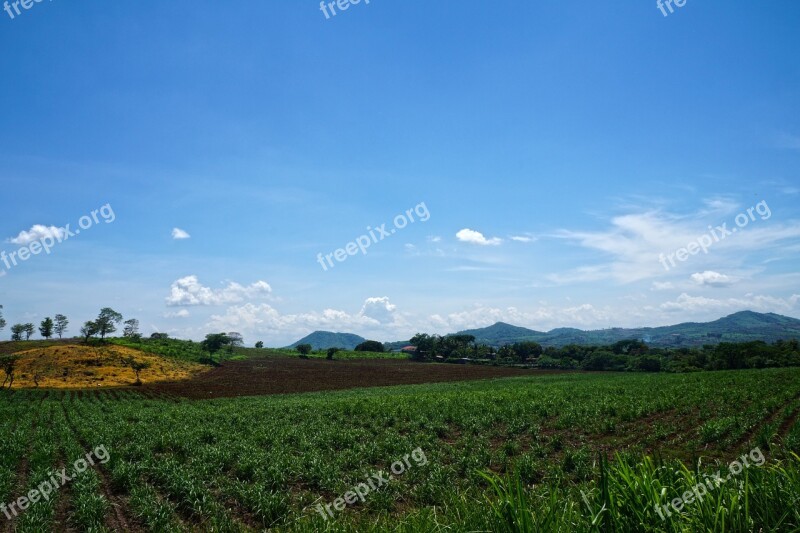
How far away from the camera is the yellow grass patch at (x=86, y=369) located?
200 feet

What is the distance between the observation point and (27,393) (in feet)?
154

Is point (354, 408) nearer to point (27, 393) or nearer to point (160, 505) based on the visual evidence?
point (160, 505)

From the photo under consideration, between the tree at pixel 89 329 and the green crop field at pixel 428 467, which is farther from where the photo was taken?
the tree at pixel 89 329

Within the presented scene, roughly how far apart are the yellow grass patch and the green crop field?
44.2m

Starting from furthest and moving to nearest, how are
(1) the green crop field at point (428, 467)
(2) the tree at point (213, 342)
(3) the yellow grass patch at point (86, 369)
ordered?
1. (2) the tree at point (213, 342)
2. (3) the yellow grass patch at point (86, 369)
3. (1) the green crop field at point (428, 467)

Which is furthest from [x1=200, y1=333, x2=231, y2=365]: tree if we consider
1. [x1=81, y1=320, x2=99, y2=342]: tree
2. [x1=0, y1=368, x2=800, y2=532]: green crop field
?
[x1=0, y1=368, x2=800, y2=532]: green crop field

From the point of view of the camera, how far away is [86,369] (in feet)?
225

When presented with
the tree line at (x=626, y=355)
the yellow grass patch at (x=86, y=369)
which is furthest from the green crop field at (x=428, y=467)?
the tree line at (x=626, y=355)

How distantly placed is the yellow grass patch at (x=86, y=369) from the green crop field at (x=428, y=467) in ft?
145

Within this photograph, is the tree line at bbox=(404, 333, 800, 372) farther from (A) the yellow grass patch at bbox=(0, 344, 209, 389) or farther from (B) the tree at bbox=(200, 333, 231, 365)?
(A) the yellow grass patch at bbox=(0, 344, 209, 389)

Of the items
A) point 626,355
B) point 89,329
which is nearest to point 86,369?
point 89,329

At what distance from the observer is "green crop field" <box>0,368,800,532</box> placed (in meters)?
4.11

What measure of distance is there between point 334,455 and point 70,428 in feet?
51.6

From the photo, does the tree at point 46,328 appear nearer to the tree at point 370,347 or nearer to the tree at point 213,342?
the tree at point 213,342
